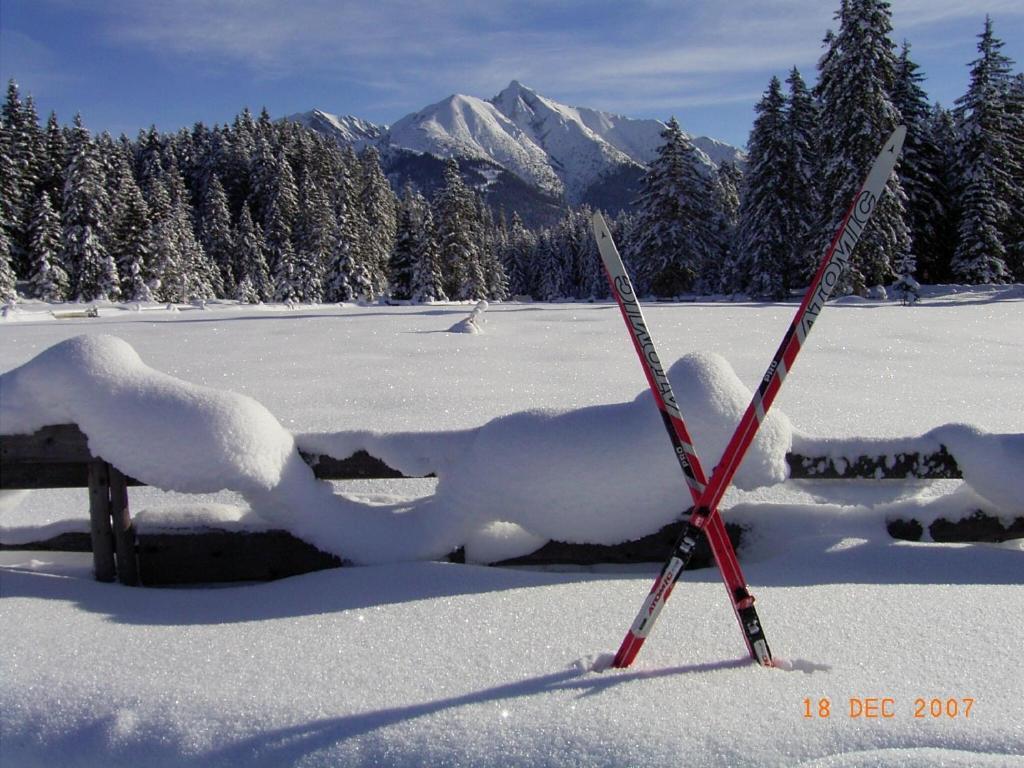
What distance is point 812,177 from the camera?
32438mm

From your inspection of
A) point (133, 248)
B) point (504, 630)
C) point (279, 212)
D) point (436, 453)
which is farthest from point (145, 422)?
point (279, 212)

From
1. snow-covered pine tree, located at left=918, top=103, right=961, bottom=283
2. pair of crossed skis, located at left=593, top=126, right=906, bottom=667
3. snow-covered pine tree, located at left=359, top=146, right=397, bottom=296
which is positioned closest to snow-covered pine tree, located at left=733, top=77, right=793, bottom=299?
snow-covered pine tree, located at left=918, top=103, right=961, bottom=283

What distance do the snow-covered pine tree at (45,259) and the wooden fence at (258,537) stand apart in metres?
51.6

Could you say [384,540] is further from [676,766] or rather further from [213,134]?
[213,134]

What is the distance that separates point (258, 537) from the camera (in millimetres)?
3504

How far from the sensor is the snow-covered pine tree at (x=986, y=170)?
28.7 metres

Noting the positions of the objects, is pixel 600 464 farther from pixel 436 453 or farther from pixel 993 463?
pixel 993 463

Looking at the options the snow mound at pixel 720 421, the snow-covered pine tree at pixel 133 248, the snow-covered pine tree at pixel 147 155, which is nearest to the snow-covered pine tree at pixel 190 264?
the snow-covered pine tree at pixel 133 248

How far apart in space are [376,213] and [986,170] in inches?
2169

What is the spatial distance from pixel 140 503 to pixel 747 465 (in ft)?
12.4

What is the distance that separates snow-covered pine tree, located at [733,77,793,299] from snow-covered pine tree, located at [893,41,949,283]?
5.11 m

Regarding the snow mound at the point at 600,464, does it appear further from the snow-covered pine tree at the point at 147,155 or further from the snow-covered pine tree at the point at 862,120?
the snow-covered pine tree at the point at 147,155

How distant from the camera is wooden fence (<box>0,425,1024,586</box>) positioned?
11.2 ft

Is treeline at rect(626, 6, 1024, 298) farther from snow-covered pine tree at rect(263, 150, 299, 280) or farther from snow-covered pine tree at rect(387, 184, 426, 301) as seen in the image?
snow-covered pine tree at rect(263, 150, 299, 280)
